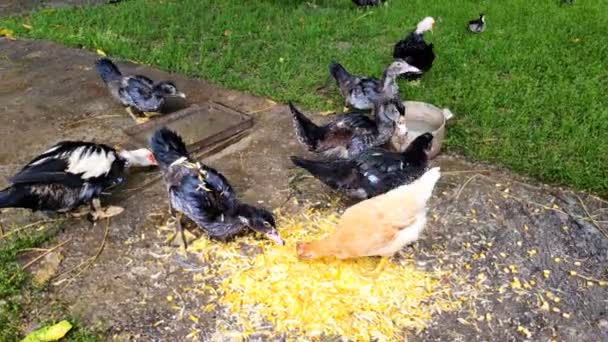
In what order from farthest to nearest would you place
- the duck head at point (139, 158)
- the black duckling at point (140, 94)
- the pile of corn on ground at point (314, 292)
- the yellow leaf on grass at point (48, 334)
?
the black duckling at point (140, 94) < the duck head at point (139, 158) < the pile of corn on ground at point (314, 292) < the yellow leaf on grass at point (48, 334)

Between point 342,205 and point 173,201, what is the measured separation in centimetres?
148

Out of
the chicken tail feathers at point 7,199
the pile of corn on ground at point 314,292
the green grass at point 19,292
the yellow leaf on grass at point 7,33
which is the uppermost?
the chicken tail feathers at point 7,199

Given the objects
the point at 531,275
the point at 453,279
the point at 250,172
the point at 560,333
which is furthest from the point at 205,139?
the point at 560,333

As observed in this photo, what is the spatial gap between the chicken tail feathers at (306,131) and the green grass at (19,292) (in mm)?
2303

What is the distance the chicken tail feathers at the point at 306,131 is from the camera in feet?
17.3

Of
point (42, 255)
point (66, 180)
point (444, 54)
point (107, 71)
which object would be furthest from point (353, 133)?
point (444, 54)

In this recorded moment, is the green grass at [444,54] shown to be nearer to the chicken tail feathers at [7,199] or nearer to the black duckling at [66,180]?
the black duckling at [66,180]

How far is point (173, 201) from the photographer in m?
4.53

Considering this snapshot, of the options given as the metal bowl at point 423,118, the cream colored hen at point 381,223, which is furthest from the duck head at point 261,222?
the metal bowl at point 423,118

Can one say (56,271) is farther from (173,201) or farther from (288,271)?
(288,271)

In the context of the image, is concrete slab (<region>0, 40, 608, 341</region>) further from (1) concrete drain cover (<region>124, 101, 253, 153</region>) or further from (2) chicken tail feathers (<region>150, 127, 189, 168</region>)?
(2) chicken tail feathers (<region>150, 127, 189, 168</region>)

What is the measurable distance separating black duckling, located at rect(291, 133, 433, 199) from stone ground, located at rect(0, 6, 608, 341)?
38 cm

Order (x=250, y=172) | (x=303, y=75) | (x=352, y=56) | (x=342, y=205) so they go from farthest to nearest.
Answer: (x=352, y=56) → (x=303, y=75) → (x=250, y=172) → (x=342, y=205)

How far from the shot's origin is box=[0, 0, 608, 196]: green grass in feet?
19.9
